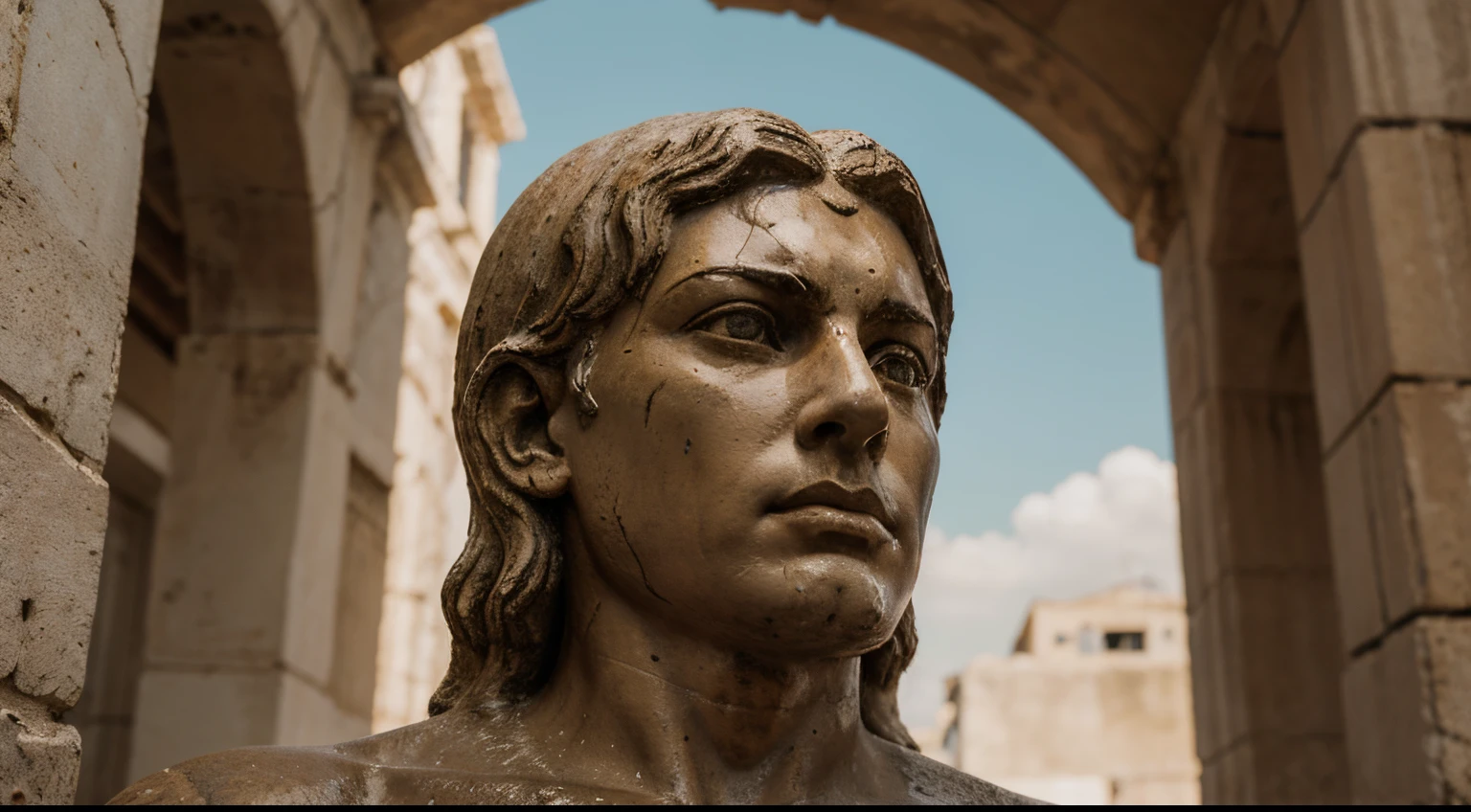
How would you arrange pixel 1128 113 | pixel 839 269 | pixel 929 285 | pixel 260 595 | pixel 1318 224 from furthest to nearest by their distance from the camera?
pixel 1128 113 < pixel 260 595 < pixel 1318 224 < pixel 929 285 < pixel 839 269

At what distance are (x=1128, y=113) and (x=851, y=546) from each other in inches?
222

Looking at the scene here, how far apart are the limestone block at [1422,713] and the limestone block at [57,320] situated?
10.6 ft

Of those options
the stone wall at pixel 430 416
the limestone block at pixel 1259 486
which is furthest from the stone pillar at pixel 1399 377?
the stone wall at pixel 430 416

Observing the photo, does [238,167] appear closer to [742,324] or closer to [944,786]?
[742,324]

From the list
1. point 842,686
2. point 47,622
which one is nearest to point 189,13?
point 47,622

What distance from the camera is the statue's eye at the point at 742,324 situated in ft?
7.49

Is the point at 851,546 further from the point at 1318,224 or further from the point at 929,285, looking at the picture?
the point at 1318,224

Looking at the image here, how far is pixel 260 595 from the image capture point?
19.9 ft

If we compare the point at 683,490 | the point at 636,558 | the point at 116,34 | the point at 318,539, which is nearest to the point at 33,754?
the point at 636,558

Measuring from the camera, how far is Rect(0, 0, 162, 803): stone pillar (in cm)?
260

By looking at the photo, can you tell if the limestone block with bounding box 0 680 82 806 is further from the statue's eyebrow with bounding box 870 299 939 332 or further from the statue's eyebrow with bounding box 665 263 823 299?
the statue's eyebrow with bounding box 870 299 939 332

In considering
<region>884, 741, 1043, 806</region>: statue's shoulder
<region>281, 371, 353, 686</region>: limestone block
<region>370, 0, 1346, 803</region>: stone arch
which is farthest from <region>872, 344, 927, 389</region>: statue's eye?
<region>370, 0, 1346, 803</region>: stone arch

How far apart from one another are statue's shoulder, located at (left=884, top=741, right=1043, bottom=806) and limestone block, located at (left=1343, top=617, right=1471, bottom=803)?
1925 mm

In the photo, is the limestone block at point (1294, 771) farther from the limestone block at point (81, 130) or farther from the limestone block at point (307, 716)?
the limestone block at point (81, 130)
